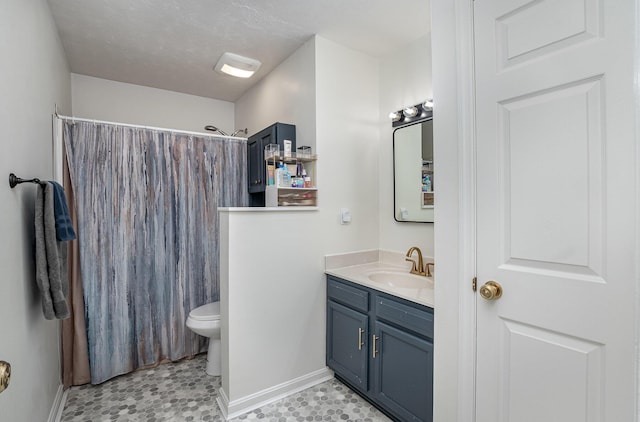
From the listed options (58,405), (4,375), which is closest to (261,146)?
(4,375)

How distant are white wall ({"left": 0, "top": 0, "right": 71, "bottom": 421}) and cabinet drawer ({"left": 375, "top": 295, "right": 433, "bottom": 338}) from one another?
5.45ft

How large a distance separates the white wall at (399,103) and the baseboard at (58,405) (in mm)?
2402

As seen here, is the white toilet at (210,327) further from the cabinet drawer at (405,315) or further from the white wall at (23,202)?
the cabinet drawer at (405,315)

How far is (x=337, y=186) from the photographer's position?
2396 millimetres

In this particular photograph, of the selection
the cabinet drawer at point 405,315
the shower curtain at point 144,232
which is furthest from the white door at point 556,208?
the shower curtain at point 144,232

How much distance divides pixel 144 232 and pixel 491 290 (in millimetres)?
2391

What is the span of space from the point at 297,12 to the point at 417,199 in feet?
4.93

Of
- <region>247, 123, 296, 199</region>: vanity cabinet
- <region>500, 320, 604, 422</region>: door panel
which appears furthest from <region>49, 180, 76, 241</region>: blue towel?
<region>500, 320, 604, 422</region>: door panel

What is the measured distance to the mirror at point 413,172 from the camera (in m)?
2.22

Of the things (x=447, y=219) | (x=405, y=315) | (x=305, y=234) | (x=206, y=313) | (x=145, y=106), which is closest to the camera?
(x=447, y=219)

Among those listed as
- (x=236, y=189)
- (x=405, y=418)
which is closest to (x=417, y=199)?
(x=405, y=418)

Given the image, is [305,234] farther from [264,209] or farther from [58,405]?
[58,405]

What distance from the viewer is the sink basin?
208cm

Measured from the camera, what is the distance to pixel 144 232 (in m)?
2.44
